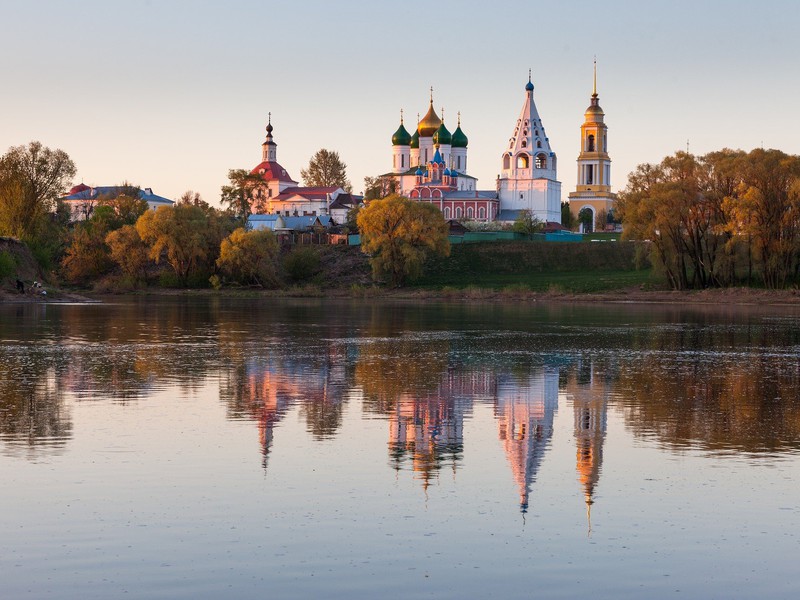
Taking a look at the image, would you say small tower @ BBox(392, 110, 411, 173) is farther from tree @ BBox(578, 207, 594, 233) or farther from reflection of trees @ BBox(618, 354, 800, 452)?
reflection of trees @ BBox(618, 354, 800, 452)

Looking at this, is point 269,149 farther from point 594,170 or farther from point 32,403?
point 32,403

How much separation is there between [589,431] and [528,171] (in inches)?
4894

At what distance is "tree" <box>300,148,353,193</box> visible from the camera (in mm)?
179250

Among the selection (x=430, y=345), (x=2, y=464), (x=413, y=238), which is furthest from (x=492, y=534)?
(x=413, y=238)

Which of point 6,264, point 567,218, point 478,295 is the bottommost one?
point 478,295

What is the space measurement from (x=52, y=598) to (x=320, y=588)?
2234mm

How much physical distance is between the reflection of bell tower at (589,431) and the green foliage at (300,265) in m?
66.2

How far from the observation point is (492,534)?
39.5 feet

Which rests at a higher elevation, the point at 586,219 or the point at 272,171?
the point at 272,171

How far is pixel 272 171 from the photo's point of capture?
549 ft

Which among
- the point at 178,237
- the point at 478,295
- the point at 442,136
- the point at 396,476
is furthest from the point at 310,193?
the point at 396,476

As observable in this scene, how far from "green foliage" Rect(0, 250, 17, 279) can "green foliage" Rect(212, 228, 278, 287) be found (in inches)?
809

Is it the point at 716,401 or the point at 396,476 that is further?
the point at 716,401

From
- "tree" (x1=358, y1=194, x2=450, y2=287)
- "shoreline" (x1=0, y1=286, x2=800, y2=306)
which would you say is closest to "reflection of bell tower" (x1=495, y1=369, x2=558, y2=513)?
"shoreline" (x1=0, y1=286, x2=800, y2=306)
